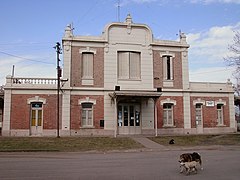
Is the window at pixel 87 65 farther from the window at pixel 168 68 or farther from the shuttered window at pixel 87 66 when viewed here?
the window at pixel 168 68

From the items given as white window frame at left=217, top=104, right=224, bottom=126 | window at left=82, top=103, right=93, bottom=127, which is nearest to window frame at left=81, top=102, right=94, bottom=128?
window at left=82, top=103, right=93, bottom=127

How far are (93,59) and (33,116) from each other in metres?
7.58

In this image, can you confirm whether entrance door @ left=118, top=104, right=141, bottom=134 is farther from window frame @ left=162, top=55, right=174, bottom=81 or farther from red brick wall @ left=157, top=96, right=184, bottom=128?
window frame @ left=162, top=55, right=174, bottom=81

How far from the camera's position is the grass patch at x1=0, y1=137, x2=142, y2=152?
1876 centimetres

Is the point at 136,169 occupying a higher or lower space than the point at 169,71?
lower

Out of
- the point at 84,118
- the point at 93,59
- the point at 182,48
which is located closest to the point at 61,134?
the point at 84,118

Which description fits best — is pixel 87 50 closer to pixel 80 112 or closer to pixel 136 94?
pixel 80 112

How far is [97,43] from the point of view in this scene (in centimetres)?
2789

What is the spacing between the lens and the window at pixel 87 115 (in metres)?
27.0

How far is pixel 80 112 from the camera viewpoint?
26828mm

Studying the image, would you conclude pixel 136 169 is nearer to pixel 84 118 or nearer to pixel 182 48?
pixel 84 118

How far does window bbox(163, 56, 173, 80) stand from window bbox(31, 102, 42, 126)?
41.3ft

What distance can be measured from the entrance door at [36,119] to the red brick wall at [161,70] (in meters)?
11.2

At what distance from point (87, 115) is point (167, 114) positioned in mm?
7885
